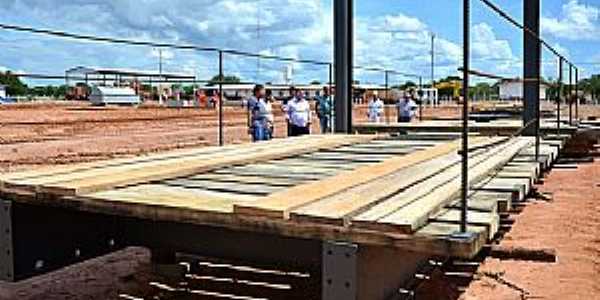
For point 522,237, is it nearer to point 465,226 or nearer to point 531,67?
point 531,67

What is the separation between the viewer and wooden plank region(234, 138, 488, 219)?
2.79 meters

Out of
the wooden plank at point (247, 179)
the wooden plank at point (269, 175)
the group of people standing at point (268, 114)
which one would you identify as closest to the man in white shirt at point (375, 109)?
the group of people standing at point (268, 114)

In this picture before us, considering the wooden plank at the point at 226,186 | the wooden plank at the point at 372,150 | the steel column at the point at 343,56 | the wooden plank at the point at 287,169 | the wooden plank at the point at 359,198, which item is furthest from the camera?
the steel column at the point at 343,56

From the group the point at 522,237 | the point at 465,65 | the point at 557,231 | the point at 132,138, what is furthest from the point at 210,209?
the point at 132,138

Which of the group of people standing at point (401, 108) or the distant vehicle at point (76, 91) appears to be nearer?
the distant vehicle at point (76, 91)

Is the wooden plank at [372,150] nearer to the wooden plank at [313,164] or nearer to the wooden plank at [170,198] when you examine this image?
the wooden plank at [313,164]

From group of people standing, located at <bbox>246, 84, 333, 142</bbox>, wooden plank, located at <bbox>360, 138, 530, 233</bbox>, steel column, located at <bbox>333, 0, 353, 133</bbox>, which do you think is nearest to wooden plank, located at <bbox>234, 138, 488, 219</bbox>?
wooden plank, located at <bbox>360, 138, 530, 233</bbox>

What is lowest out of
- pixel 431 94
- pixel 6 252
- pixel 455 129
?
pixel 6 252

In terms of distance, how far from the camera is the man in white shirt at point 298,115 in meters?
12.8

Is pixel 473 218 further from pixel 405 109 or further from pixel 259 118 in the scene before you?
pixel 405 109

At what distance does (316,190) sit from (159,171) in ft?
3.59

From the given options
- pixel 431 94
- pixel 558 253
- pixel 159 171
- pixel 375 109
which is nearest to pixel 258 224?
pixel 159 171

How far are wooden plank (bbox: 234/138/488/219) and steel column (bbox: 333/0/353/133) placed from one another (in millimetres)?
3934

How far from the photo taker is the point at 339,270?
260cm
